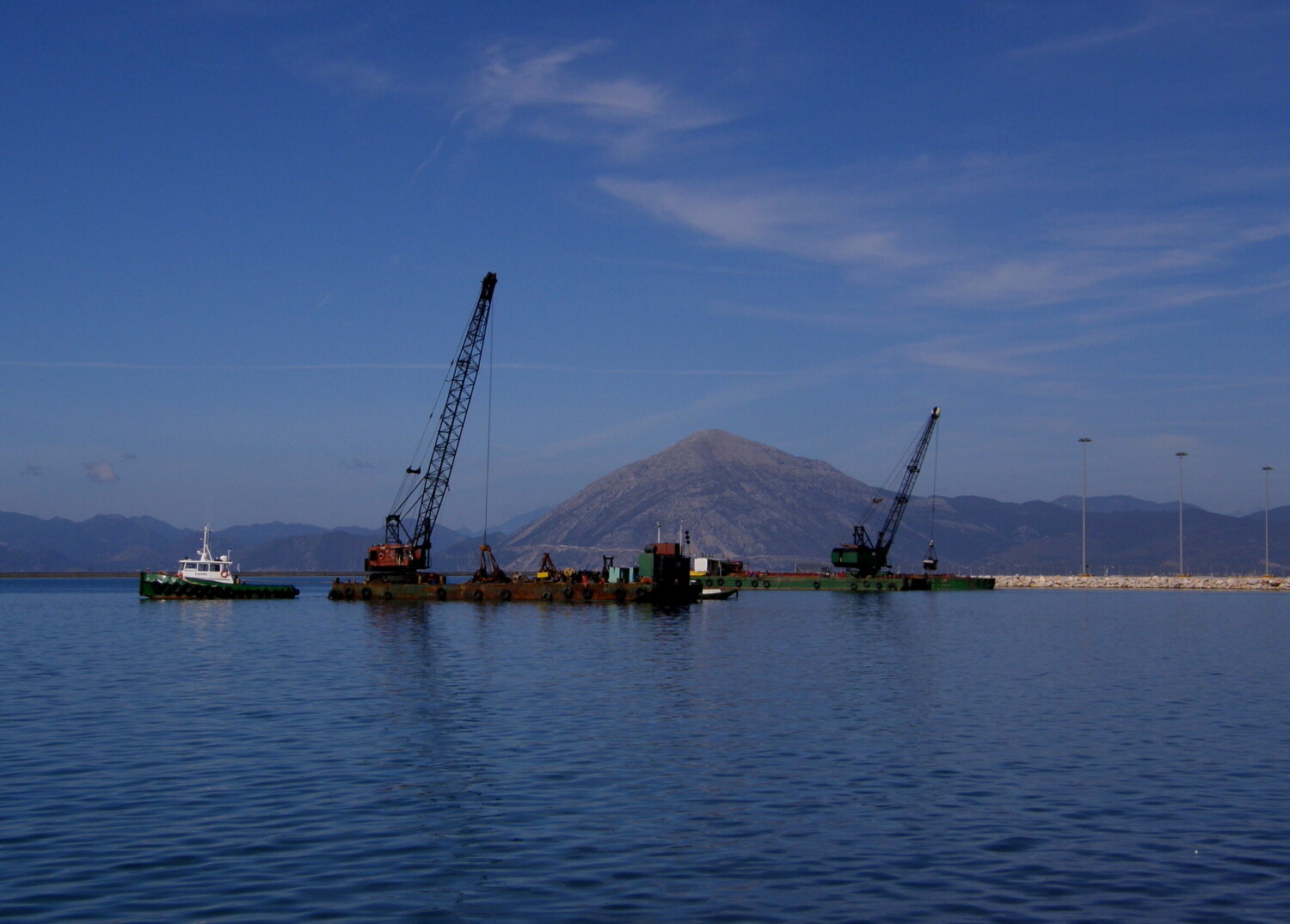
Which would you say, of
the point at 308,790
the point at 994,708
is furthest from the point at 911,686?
the point at 308,790

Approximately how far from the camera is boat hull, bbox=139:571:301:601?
16962cm

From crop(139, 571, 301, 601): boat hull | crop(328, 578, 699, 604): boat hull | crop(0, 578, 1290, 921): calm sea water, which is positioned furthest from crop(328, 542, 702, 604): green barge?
crop(0, 578, 1290, 921): calm sea water

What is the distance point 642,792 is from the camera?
32281 millimetres

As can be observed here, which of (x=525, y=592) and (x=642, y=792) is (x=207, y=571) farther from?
(x=642, y=792)

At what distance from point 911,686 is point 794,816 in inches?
1260

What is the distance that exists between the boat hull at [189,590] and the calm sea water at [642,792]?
329 feet

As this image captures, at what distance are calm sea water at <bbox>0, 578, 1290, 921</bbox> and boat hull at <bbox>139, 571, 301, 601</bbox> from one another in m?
100

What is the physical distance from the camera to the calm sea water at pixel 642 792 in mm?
22609

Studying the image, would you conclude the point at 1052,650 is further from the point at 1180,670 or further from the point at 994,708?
the point at 994,708

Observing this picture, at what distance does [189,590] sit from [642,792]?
6024 inches

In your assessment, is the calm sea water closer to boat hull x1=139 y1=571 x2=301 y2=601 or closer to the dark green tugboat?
the dark green tugboat

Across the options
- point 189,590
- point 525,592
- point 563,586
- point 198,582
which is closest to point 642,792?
point 563,586

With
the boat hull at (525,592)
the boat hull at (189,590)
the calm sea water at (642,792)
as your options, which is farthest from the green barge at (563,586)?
the calm sea water at (642,792)

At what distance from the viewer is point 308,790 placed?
1261 inches
